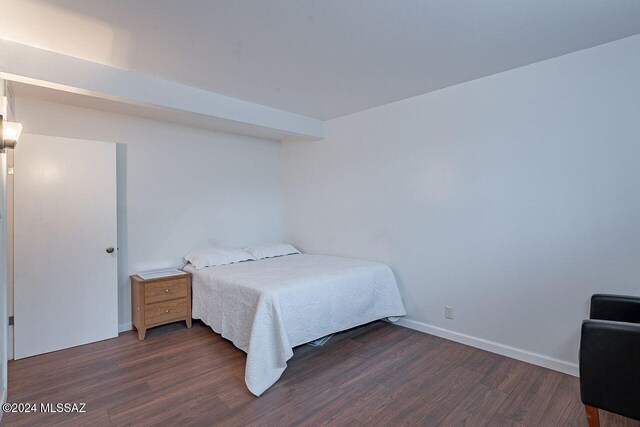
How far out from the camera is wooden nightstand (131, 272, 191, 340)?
125 inches

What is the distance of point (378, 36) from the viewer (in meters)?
2.18

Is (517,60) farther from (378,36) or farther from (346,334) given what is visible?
(346,334)

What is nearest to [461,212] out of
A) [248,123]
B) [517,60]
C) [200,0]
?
[517,60]

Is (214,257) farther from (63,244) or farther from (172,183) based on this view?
(63,244)

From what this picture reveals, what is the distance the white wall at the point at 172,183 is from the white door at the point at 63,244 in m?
0.24

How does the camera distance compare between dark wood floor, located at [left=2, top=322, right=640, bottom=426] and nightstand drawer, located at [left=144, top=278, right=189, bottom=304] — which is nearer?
dark wood floor, located at [left=2, top=322, right=640, bottom=426]

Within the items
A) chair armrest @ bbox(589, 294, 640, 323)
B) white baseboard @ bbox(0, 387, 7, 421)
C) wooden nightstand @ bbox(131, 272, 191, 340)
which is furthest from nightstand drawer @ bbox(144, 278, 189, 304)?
chair armrest @ bbox(589, 294, 640, 323)

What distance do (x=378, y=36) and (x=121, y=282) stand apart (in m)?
3.46

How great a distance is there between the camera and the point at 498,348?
283cm

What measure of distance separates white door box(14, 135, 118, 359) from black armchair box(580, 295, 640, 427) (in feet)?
12.5

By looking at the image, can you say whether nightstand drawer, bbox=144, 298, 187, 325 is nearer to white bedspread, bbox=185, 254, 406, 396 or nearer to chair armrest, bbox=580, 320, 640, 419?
white bedspread, bbox=185, 254, 406, 396

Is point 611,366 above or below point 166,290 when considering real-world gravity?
above

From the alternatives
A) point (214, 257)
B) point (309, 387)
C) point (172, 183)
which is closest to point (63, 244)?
point (172, 183)

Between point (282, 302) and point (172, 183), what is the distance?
87.2 inches
